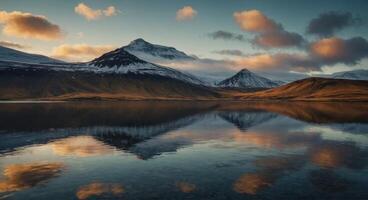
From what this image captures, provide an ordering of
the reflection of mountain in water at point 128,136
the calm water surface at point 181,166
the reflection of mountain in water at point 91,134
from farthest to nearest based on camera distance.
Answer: the reflection of mountain in water at point 128,136
the reflection of mountain in water at point 91,134
the calm water surface at point 181,166

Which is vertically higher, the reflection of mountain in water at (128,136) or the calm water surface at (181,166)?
the calm water surface at (181,166)

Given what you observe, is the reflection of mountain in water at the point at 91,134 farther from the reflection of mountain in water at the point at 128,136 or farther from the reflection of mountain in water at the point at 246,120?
the reflection of mountain in water at the point at 246,120

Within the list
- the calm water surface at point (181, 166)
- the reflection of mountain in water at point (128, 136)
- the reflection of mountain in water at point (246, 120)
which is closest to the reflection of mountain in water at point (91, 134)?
the reflection of mountain in water at point (128, 136)

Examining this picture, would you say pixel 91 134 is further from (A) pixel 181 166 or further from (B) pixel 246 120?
(B) pixel 246 120

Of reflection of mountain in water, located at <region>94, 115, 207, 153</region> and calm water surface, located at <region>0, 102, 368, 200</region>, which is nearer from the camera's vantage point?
calm water surface, located at <region>0, 102, 368, 200</region>

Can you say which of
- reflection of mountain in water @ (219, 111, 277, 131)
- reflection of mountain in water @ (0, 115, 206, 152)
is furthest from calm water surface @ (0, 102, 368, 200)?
reflection of mountain in water @ (219, 111, 277, 131)

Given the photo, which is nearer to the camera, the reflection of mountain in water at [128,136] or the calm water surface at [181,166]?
the calm water surface at [181,166]

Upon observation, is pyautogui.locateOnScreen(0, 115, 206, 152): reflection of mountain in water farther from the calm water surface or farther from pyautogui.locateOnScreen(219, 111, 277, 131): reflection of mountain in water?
pyautogui.locateOnScreen(219, 111, 277, 131): reflection of mountain in water

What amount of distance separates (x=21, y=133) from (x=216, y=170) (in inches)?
1424

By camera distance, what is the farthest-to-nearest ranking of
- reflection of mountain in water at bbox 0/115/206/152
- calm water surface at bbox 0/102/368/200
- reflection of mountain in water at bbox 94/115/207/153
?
reflection of mountain in water at bbox 94/115/207/153 → reflection of mountain in water at bbox 0/115/206/152 → calm water surface at bbox 0/102/368/200

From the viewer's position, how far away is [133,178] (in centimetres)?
2636

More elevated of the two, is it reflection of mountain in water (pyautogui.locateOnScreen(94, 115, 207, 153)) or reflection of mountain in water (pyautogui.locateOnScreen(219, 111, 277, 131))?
reflection of mountain in water (pyautogui.locateOnScreen(219, 111, 277, 131))

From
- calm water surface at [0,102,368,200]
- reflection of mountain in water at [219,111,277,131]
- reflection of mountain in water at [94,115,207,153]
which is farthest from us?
reflection of mountain in water at [219,111,277,131]

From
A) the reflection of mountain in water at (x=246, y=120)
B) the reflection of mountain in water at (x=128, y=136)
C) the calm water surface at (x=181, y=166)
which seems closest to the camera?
the calm water surface at (x=181, y=166)
